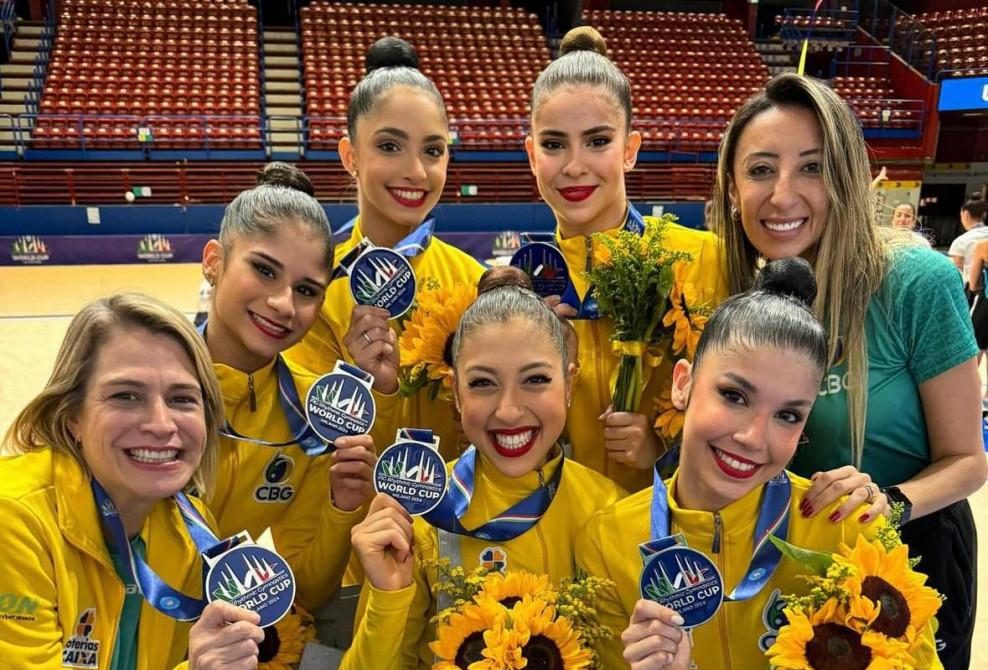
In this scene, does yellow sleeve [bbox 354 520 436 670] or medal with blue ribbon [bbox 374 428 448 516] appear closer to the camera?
medal with blue ribbon [bbox 374 428 448 516]

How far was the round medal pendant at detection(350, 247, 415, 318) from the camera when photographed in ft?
6.62

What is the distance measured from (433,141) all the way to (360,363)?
898 mm

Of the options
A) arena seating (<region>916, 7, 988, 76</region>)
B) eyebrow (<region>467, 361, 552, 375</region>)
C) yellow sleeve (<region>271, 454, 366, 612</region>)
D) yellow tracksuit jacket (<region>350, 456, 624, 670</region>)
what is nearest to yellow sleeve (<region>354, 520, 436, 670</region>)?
yellow tracksuit jacket (<region>350, 456, 624, 670</region>)

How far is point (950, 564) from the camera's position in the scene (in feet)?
6.40

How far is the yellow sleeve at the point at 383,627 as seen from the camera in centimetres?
155

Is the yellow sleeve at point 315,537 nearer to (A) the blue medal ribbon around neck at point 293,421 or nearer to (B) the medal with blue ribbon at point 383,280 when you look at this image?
(A) the blue medal ribbon around neck at point 293,421

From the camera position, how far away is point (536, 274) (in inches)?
84.7

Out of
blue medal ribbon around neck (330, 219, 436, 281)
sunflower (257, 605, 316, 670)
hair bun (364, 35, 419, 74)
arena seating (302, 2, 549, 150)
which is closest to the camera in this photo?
sunflower (257, 605, 316, 670)

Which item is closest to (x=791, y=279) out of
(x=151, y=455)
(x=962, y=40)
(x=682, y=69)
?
(x=151, y=455)

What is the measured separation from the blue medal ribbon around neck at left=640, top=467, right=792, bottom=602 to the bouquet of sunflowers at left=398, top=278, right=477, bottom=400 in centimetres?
66

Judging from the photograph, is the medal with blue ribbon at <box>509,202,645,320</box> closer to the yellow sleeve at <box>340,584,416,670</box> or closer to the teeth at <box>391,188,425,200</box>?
the teeth at <box>391,188,425,200</box>

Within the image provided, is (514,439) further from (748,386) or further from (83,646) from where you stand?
(83,646)

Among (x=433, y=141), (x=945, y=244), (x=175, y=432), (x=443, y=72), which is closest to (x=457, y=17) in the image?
(x=443, y=72)

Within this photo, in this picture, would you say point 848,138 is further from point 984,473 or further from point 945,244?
point 945,244
